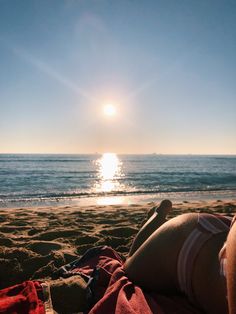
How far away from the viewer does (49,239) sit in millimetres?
5566

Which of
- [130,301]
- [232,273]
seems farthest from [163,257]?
[232,273]

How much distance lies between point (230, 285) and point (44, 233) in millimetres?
4847

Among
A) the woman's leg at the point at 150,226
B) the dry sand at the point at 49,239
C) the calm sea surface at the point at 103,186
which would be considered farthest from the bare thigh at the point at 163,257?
the calm sea surface at the point at 103,186

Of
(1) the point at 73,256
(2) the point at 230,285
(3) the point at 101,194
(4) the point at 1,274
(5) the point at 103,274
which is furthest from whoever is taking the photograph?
(3) the point at 101,194

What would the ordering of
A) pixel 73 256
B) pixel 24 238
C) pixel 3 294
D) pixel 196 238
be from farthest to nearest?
1. pixel 24 238
2. pixel 73 256
3. pixel 3 294
4. pixel 196 238

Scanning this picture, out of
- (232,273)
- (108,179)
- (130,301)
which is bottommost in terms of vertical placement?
(108,179)

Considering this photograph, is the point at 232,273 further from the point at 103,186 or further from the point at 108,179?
the point at 108,179

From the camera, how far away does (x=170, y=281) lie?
2270mm

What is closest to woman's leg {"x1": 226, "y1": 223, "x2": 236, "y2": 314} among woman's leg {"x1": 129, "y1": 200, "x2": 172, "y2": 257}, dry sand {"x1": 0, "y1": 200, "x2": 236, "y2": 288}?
woman's leg {"x1": 129, "y1": 200, "x2": 172, "y2": 257}

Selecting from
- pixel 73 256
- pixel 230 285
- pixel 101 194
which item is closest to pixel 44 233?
pixel 73 256

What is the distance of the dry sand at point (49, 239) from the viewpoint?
390cm

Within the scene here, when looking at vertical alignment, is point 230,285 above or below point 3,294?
above

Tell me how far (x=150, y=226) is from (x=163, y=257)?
2.73 feet

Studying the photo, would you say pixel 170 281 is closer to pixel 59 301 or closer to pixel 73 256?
pixel 59 301
